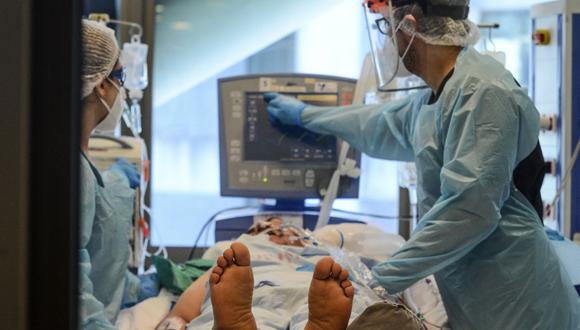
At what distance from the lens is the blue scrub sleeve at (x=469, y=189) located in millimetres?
1846

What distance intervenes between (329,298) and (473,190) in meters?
0.45

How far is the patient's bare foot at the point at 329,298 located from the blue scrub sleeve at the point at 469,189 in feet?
0.76

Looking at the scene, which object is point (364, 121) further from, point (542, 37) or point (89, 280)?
point (89, 280)

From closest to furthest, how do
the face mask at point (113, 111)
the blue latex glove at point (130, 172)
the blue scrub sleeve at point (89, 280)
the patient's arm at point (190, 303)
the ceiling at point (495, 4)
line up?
the blue scrub sleeve at point (89, 280)
the face mask at point (113, 111)
the patient's arm at point (190, 303)
the blue latex glove at point (130, 172)
the ceiling at point (495, 4)

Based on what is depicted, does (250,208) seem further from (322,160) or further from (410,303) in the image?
(410,303)

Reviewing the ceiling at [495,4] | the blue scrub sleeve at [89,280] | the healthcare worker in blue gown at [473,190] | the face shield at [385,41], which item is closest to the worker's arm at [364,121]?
the face shield at [385,41]

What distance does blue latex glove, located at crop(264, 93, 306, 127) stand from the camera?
2941mm

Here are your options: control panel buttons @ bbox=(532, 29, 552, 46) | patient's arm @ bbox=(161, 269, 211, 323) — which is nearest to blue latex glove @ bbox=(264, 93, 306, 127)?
patient's arm @ bbox=(161, 269, 211, 323)

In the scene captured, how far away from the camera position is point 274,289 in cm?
215

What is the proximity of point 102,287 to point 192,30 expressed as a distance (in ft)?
6.37

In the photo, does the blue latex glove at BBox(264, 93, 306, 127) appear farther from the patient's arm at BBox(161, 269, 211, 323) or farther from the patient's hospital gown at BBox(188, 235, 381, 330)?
the patient's arm at BBox(161, 269, 211, 323)

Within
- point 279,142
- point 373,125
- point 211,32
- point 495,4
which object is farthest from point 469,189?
point 495,4

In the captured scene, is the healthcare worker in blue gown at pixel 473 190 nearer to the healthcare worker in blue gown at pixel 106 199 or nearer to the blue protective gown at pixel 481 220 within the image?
the blue protective gown at pixel 481 220

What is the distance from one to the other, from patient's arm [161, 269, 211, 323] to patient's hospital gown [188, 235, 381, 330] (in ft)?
0.29
